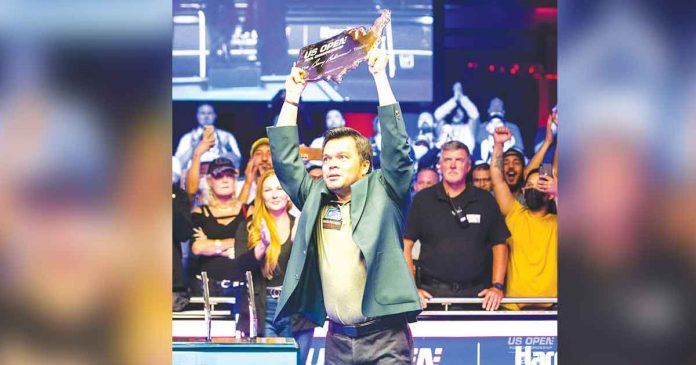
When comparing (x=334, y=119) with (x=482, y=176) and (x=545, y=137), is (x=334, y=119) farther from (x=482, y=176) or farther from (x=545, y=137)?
(x=545, y=137)

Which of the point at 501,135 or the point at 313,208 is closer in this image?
the point at 313,208

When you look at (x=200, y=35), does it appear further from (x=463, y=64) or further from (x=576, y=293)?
(x=576, y=293)

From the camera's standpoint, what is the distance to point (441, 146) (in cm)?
772

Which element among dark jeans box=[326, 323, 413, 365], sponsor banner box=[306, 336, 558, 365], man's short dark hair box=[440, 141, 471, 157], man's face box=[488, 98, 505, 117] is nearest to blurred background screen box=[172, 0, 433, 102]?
man's face box=[488, 98, 505, 117]

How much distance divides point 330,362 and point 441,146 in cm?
334

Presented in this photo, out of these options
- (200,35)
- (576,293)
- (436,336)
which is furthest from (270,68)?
(576,293)

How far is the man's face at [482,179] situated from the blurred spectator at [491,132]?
120 millimetres

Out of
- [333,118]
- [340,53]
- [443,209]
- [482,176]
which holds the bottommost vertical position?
[443,209]

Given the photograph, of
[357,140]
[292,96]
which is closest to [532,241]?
[357,140]

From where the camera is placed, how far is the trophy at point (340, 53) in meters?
4.39

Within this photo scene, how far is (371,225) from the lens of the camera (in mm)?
4520

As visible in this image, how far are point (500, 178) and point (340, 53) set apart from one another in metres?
3.44

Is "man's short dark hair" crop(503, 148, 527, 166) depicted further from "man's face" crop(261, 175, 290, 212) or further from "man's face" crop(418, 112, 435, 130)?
"man's face" crop(261, 175, 290, 212)

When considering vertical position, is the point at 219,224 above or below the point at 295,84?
below
